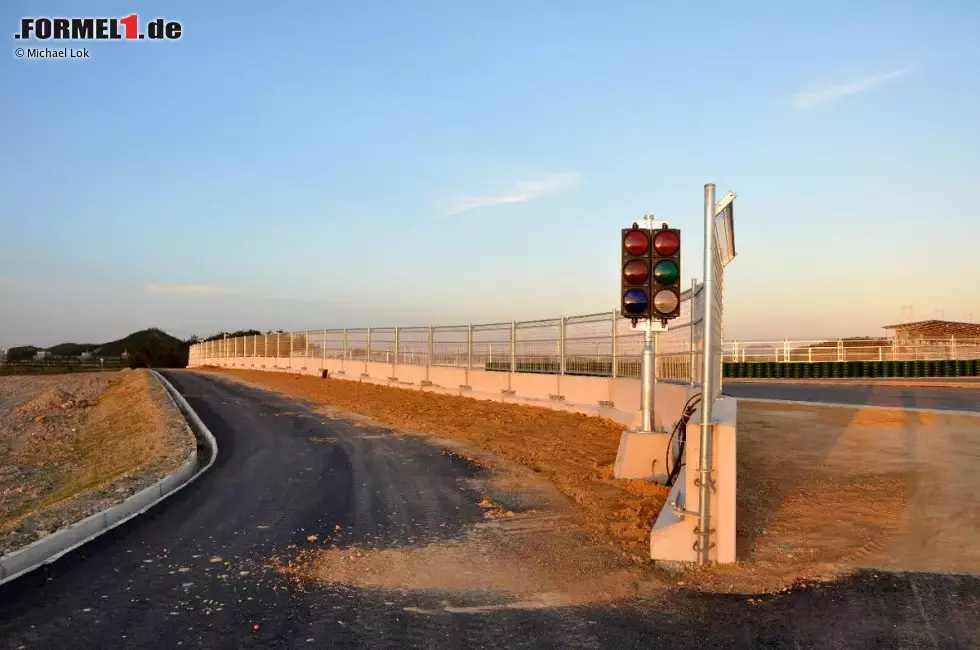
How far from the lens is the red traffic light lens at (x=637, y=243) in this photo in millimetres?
8148

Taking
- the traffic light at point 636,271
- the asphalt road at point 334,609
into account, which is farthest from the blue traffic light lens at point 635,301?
the asphalt road at point 334,609

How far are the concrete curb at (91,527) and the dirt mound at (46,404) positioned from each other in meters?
21.8

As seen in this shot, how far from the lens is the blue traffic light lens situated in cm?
822

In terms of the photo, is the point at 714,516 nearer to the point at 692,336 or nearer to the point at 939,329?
the point at 692,336

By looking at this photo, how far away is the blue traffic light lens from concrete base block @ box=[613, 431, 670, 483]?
2367 millimetres

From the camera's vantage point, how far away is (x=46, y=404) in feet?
102

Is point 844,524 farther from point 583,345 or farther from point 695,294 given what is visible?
point 583,345

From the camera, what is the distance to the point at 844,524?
7.57 metres

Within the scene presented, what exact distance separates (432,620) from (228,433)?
12.5 metres

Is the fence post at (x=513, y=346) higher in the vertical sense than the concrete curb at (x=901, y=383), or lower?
higher

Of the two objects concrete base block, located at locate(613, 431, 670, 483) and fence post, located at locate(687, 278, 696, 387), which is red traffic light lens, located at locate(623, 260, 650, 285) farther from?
concrete base block, located at locate(613, 431, 670, 483)

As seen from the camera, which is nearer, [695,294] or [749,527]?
[749,527]

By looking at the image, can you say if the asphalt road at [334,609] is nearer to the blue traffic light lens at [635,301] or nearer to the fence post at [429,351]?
the blue traffic light lens at [635,301]

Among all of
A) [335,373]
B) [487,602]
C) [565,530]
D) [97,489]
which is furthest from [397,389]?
[487,602]
